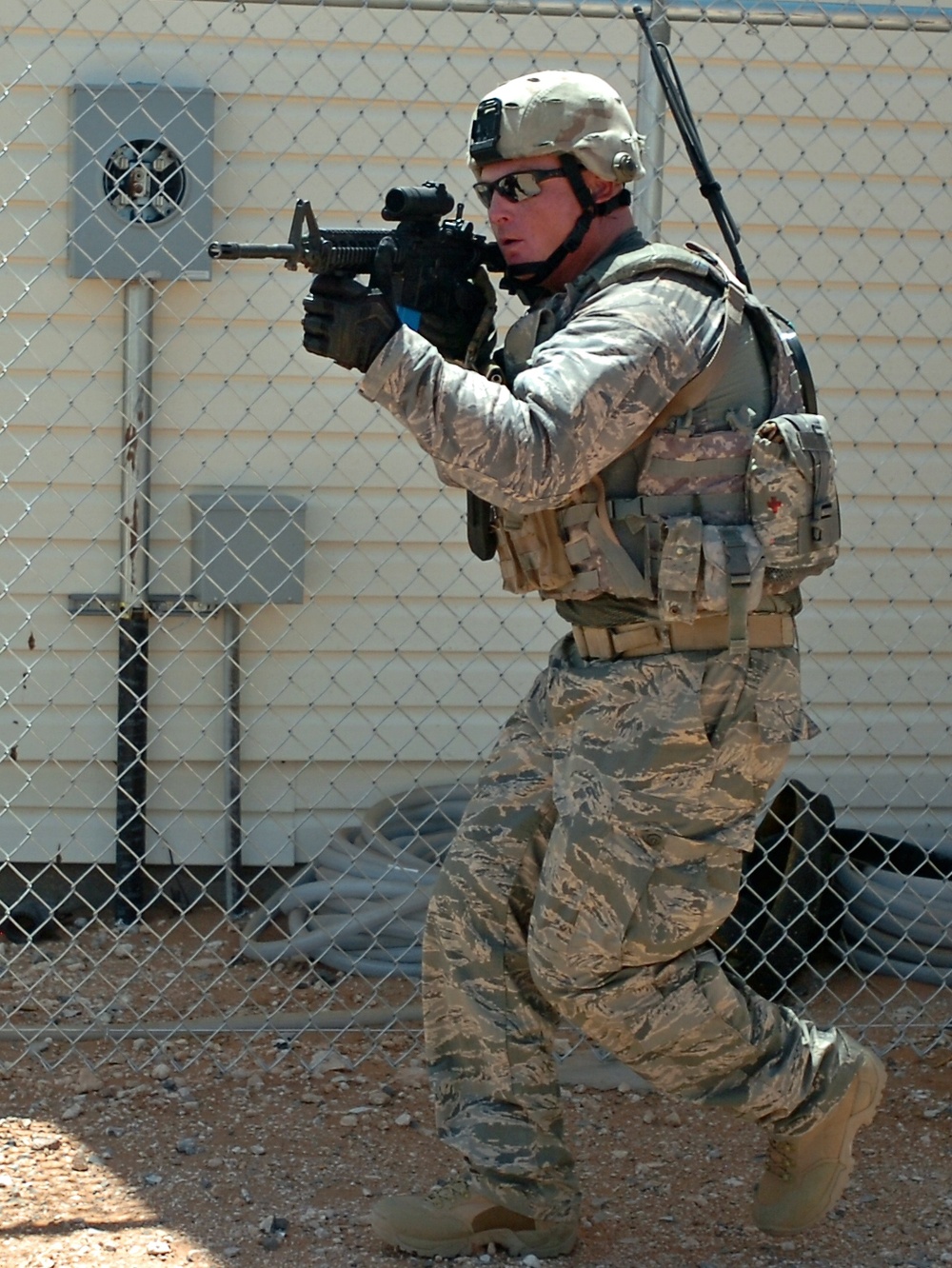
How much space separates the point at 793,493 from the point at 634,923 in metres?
0.77

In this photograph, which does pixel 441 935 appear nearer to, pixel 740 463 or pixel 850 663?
pixel 740 463

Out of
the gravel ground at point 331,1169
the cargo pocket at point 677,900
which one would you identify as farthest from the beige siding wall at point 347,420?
the cargo pocket at point 677,900

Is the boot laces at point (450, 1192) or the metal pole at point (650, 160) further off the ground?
the metal pole at point (650, 160)

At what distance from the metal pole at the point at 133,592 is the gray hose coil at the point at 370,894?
1.41ft

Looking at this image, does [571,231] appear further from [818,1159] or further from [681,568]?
[818,1159]

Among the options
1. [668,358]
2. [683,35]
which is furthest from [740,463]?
[683,35]

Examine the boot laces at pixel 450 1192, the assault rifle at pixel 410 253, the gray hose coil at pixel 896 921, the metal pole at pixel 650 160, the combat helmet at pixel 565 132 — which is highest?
the metal pole at pixel 650 160

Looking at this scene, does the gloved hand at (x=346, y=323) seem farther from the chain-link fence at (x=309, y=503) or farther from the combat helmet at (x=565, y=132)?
the chain-link fence at (x=309, y=503)

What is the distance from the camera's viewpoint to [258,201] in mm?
4758

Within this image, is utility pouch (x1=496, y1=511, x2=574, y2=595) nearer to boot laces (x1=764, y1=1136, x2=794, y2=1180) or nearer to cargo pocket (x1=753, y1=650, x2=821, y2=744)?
cargo pocket (x1=753, y1=650, x2=821, y2=744)

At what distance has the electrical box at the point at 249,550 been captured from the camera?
467 centimetres

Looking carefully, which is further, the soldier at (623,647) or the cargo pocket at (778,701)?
the cargo pocket at (778,701)

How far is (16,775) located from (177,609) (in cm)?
72

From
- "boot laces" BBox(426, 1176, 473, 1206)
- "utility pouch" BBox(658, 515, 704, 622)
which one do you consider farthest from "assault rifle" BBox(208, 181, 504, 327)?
"boot laces" BBox(426, 1176, 473, 1206)
